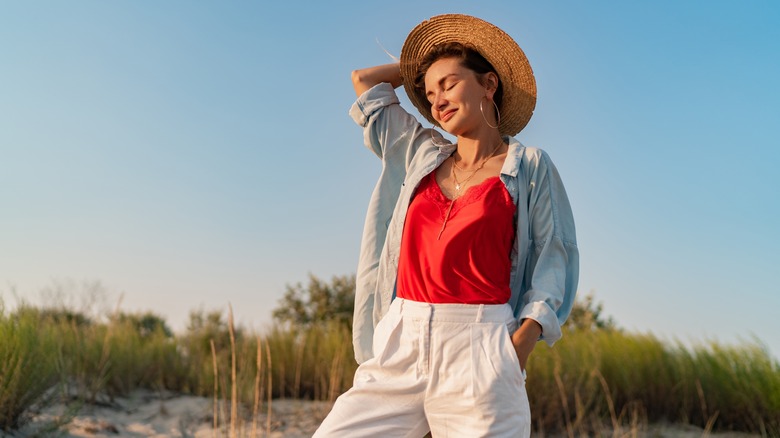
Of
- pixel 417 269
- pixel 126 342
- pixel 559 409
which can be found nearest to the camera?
pixel 417 269

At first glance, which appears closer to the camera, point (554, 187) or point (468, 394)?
point (468, 394)

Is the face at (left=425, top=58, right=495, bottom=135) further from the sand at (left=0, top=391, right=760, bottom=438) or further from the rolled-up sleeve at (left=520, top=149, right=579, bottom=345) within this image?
the sand at (left=0, top=391, right=760, bottom=438)

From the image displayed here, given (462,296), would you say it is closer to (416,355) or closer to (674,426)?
(416,355)

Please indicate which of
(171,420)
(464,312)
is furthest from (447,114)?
(171,420)

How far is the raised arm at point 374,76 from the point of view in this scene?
2.74 meters

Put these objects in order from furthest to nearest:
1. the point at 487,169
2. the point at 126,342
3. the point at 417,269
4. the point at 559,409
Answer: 1. the point at 126,342
2. the point at 559,409
3. the point at 487,169
4. the point at 417,269

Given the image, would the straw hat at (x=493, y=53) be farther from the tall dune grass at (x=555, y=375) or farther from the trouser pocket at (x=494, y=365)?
the tall dune grass at (x=555, y=375)

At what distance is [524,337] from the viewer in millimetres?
2100

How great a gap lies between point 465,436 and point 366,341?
1.78ft

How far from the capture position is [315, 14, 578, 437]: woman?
2.11 m

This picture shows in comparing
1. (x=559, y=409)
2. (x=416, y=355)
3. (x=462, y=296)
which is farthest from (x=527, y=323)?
(x=559, y=409)

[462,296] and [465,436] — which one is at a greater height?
[462,296]

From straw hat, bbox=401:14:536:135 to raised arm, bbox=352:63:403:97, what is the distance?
0.04 metres

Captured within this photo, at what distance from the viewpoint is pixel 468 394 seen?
2.08 meters
